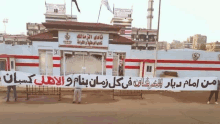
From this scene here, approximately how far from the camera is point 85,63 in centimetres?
1315

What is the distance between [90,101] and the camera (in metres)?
8.17

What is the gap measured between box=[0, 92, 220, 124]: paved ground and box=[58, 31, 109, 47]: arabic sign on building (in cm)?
547

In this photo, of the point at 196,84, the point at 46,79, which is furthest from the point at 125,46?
the point at 46,79

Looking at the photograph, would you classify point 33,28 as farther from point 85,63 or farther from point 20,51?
point 85,63

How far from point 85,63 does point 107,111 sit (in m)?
7.23

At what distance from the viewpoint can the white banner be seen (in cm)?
803

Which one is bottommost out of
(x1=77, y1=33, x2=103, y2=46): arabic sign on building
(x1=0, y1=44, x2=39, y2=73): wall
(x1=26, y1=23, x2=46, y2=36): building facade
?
(x1=0, y1=44, x2=39, y2=73): wall

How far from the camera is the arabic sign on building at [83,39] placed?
12.0 meters

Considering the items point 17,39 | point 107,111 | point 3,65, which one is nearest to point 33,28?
point 17,39

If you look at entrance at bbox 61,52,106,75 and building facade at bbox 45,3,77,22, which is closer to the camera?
entrance at bbox 61,52,106,75

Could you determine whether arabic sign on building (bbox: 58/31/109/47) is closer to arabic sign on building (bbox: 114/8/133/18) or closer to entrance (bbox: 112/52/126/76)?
entrance (bbox: 112/52/126/76)

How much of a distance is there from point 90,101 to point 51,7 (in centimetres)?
5525

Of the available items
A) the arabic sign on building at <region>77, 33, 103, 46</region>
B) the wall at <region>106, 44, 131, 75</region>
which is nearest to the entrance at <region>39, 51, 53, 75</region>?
the arabic sign on building at <region>77, 33, 103, 46</region>

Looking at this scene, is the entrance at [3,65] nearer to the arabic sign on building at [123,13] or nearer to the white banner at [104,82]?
the white banner at [104,82]
